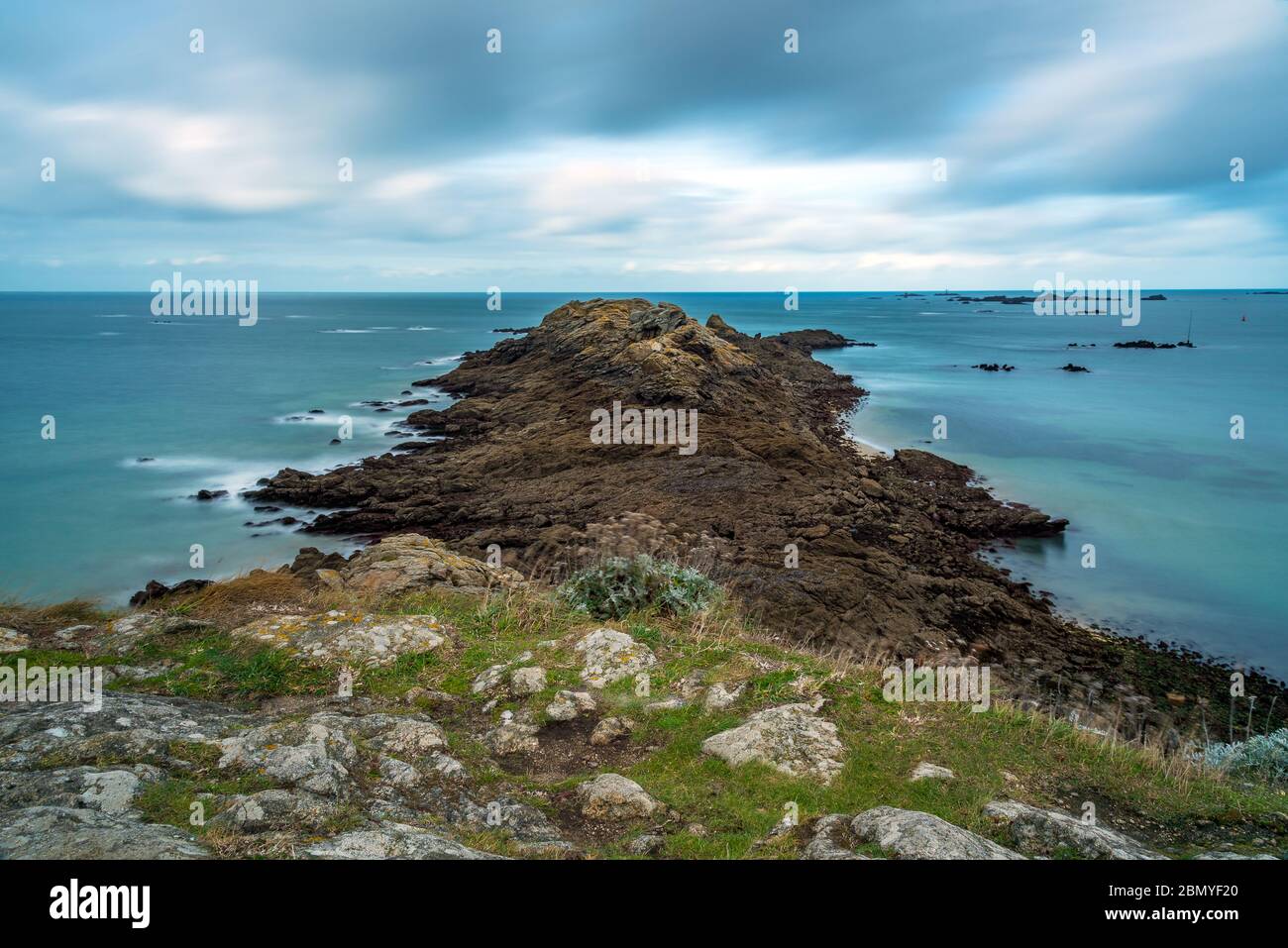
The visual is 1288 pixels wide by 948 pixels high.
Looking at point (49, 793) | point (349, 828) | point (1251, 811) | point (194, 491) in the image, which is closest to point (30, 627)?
point (49, 793)

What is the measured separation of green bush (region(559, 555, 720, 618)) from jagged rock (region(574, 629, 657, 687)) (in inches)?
51.3

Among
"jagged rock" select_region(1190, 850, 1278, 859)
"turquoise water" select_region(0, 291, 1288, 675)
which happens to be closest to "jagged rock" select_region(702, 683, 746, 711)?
"jagged rock" select_region(1190, 850, 1278, 859)

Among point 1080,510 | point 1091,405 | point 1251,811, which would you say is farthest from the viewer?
point 1091,405

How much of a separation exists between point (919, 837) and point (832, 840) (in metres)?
0.59

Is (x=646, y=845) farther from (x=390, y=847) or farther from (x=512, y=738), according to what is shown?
(x=512, y=738)

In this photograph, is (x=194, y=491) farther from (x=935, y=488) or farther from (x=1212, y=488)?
(x=1212, y=488)

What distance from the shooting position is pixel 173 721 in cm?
594

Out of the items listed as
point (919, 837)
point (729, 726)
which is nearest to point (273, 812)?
point (729, 726)

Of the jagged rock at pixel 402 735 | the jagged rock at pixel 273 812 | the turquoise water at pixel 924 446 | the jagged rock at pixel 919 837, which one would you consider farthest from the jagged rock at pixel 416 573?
the turquoise water at pixel 924 446

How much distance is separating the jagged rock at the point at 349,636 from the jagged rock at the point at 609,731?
247 cm

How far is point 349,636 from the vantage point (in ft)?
26.6

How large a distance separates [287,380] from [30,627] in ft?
183

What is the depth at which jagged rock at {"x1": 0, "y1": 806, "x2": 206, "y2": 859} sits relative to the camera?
359 cm
